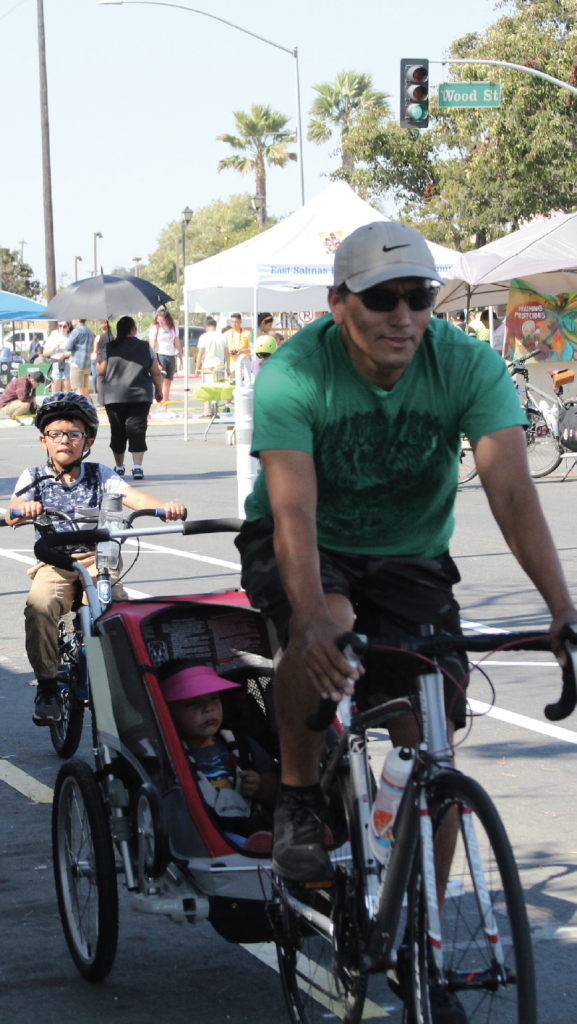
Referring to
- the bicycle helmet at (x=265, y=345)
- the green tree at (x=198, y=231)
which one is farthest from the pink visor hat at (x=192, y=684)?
the green tree at (x=198, y=231)

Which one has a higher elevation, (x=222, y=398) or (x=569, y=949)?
(x=222, y=398)

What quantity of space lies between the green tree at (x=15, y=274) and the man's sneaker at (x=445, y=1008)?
8847 cm

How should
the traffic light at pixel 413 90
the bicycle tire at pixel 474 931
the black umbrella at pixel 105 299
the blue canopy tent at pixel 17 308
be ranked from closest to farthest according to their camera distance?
the bicycle tire at pixel 474 931, the black umbrella at pixel 105 299, the traffic light at pixel 413 90, the blue canopy tent at pixel 17 308

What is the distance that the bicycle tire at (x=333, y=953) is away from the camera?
2713 millimetres

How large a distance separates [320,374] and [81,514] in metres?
2.82

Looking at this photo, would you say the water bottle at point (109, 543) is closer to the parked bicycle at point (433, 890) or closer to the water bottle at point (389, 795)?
the parked bicycle at point (433, 890)

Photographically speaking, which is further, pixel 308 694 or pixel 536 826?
pixel 536 826

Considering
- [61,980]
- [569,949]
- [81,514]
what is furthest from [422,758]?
[81,514]

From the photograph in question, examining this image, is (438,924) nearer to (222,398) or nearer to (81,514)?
(81,514)

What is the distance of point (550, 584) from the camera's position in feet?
8.61

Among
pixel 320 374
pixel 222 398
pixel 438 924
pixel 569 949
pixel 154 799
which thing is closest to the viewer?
pixel 438 924

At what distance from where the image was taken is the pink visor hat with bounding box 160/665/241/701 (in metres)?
3.54

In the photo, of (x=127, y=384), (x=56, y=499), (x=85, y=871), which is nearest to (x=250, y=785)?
(x=85, y=871)

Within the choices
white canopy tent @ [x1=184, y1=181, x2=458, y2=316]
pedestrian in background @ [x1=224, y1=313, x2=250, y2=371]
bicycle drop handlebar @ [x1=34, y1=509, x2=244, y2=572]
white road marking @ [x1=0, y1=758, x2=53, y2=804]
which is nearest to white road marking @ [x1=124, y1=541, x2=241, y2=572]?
white road marking @ [x1=0, y1=758, x2=53, y2=804]
